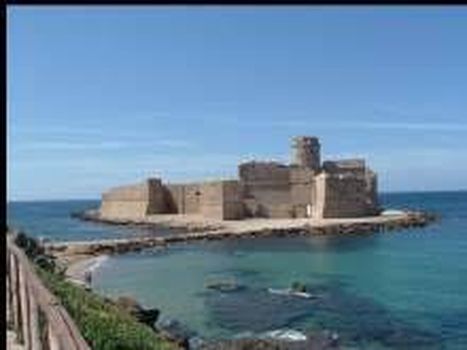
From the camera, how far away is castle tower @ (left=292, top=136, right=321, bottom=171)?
43562 mm

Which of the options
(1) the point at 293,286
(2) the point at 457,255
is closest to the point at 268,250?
(2) the point at 457,255

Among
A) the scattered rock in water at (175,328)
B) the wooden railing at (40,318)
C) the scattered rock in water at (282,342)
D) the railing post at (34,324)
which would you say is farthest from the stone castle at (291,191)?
the railing post at (34,324)

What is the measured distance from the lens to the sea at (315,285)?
49.9ft

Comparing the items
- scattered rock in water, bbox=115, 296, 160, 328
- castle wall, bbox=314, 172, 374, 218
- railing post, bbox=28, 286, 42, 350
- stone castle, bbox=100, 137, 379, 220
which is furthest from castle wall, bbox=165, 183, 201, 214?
railing post, bbox=28, 286, 42, 350

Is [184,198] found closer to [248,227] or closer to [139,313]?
[248,227]

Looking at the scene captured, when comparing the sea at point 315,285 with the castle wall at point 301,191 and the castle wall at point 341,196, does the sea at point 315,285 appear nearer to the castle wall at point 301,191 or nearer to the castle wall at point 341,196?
the castle wall at point 341,196

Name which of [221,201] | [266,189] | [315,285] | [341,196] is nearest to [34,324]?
[315,285]

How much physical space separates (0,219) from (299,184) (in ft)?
137

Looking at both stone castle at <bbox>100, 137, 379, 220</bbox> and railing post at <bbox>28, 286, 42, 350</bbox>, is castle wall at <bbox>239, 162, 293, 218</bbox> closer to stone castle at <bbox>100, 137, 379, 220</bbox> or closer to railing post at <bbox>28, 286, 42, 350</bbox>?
stone castle at <bbox>100, 137, 379, 220</bbox>

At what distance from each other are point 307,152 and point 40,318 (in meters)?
40.2

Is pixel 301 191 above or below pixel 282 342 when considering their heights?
above

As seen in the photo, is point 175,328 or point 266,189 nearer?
point 175,328

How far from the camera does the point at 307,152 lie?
43656mm

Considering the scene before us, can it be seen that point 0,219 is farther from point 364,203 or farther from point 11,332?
point 364,203
